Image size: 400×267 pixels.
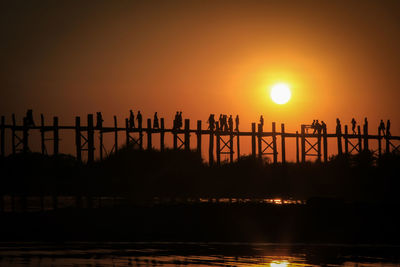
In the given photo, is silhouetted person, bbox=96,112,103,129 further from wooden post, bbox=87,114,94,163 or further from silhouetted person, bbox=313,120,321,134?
silhouetted person, bbox=313,120,321,134

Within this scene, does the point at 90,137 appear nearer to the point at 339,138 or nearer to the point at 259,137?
the point at 259,137

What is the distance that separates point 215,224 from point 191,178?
56.9 ft

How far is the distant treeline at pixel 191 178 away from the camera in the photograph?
39094 mm

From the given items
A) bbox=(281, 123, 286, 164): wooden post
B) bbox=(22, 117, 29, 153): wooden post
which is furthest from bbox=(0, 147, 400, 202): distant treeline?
bbox=(22, 117, 29, 153): wooden post

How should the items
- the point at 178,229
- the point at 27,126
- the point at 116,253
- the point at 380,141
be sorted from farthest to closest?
1. the point at 380,141
2. the point at 27,126
3. the point at 178,229
4. the point at 116,253

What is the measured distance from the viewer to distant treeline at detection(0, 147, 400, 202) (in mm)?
39094

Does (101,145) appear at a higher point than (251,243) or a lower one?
higher

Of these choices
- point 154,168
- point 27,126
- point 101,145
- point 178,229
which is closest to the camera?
point 178,229

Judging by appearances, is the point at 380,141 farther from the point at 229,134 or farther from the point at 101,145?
the point at 101,145

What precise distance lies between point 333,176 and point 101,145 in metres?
12.6

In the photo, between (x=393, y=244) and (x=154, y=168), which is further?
(x=154, y=168)

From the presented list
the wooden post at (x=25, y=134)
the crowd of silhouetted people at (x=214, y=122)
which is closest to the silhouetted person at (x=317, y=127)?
the crowd of silhouetted people at (x=214, y=122)

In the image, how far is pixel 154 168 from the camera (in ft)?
142

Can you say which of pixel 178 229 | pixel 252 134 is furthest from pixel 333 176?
pixel 178 229
